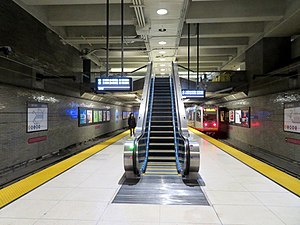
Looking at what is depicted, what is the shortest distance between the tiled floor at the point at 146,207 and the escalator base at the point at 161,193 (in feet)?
0.52

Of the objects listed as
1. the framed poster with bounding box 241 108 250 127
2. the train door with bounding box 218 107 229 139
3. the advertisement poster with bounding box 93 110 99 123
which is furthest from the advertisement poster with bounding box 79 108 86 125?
the train door with bounding box 218 107 229 139

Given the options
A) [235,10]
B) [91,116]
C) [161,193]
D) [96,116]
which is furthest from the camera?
[96,116]

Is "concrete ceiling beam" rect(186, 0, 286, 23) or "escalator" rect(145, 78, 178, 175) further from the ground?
"concrete ceiling beam" rect(186, 0, 286, 23)

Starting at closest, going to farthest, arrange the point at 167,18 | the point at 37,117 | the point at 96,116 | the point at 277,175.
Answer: the point at 277,175
the point at 167,18
the point at 37,117
the point at 96,116

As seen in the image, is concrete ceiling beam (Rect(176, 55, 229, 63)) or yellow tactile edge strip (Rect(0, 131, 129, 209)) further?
concrete ceiling beam (Rect(176, 55, 229, 63))

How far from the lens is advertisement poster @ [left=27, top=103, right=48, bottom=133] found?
7.11 metres

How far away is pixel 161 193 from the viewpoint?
13.2 feet

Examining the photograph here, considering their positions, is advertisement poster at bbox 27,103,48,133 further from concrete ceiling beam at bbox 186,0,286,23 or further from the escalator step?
concrete ceiling beam at bbox 186,0,286,23

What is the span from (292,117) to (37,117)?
8261 millimetres

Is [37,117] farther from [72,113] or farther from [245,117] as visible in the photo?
[245,117]

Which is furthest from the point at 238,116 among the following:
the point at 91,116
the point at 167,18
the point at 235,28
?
the point at 91,116

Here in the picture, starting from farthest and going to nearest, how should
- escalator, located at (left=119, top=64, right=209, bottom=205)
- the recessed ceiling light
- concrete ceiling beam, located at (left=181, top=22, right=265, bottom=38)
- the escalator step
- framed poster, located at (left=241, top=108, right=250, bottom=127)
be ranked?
framed poster, located at (left=241, top=108, right=250, bottom=127), concrete ceiling beam, located at (left=181, top=22, right=265, bottom=38), the recessed ceiling light, the escalator step, escalator, located at (left=119, top=64, right=209, bottom=205)

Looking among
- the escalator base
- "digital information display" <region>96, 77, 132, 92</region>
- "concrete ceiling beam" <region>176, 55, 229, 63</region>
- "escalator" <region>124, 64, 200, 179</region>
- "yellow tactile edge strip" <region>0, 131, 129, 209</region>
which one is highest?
"concrete ceiling beam" <region>176, 55, 229, 63</region>

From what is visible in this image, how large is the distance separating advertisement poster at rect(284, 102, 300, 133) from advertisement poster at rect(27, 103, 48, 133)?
8207 millimetres
